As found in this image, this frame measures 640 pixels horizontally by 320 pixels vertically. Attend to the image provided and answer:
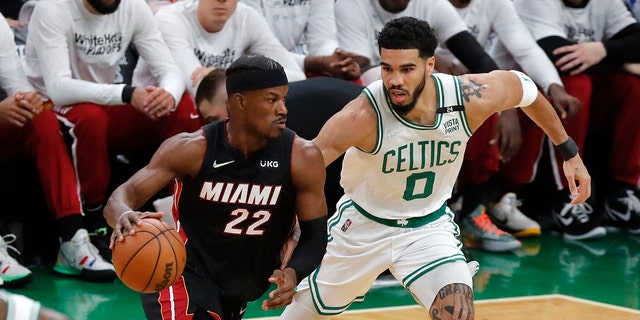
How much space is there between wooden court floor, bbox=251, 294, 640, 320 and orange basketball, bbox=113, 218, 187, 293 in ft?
6.96

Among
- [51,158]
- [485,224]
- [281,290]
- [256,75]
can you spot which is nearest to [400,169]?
[256,75]

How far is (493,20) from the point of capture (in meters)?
9.20

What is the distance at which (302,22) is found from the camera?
28.7ft

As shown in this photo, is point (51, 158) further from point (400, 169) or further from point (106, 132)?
point (400, 169)

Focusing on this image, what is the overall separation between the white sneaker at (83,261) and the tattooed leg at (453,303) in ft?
9.07

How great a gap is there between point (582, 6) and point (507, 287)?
10.1 feet

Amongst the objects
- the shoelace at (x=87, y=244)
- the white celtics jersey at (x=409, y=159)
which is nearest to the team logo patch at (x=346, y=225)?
the white celtics jersey at (x=409, y=159)

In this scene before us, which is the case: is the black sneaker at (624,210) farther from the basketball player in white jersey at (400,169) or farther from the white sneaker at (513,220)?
the basketball player in white jersey at (400,169)

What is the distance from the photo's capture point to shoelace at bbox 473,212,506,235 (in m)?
8.67

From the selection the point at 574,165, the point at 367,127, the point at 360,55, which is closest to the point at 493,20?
the point at 360,55

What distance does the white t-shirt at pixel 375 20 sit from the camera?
8.51m

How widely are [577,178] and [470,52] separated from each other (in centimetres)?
282

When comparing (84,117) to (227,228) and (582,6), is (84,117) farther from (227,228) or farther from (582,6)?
(582,6)

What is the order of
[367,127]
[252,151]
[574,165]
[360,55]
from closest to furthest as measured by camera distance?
[252,151] < [367,127] < [574,165] < [360,55]
